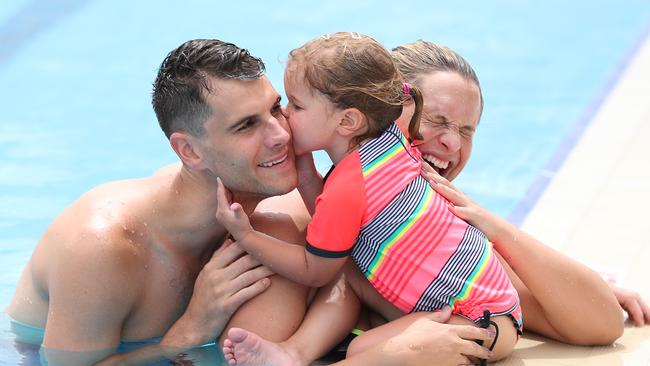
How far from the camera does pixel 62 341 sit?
13.1 ft

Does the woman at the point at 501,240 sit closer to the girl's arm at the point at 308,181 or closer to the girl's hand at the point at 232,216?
the girl's arm at the point at 308,181

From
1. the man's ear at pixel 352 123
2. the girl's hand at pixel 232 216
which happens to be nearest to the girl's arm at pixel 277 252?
the girl's hand at pixel 232 216

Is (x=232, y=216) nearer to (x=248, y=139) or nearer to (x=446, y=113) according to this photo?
(x=248, y=139)

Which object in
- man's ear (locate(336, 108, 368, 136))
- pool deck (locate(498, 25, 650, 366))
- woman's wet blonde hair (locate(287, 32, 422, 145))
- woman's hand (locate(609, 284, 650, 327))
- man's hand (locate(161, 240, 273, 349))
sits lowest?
pool deck (locate(498, 25, 650, 366))

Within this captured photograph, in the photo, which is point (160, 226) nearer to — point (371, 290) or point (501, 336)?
point (371, 290)

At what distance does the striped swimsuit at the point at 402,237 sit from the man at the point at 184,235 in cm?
17

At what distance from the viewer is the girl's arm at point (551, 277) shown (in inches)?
168

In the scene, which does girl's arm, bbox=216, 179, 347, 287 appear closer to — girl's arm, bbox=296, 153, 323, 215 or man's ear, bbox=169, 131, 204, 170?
man's ear, bbox=169, 131, 204, 170

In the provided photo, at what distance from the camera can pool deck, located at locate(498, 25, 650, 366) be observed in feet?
14.8

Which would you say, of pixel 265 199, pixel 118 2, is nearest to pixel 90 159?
pixel 118 2

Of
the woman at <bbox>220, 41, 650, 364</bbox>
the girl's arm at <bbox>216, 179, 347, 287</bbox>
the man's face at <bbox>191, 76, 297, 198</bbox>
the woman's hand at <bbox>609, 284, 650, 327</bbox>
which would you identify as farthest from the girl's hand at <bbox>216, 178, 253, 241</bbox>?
the woman's hand at <bbox>609, 284, 650, 327</bbox>

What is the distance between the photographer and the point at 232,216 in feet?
12.9

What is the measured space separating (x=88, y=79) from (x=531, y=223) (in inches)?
159

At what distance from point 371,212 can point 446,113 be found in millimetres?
719
